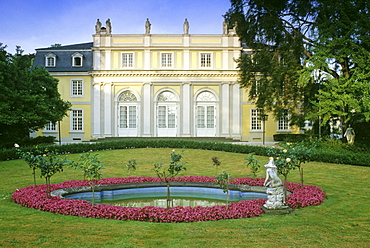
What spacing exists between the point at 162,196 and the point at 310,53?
1573 centimetres

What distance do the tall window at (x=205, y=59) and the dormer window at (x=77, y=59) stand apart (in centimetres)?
1225

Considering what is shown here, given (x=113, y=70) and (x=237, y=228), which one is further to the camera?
(x=113, y=70)

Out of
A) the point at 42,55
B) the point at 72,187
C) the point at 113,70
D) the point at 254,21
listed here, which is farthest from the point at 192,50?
the point at 72,187

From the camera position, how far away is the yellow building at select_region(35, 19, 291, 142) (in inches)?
1348

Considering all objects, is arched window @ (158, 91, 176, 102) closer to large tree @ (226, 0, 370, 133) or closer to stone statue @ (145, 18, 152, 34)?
stone statue @ (145, 18, 152, 34)

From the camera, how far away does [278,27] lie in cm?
2194

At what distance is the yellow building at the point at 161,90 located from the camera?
34250 mm

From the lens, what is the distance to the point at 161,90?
3450cm

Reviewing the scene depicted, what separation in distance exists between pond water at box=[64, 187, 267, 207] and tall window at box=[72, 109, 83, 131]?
2474 centimetres

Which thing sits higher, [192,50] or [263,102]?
[192,50]

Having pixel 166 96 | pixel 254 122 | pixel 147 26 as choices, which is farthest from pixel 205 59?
pixel 254 122

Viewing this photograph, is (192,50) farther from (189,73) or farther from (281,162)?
(281,162)

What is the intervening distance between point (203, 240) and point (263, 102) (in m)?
17.6

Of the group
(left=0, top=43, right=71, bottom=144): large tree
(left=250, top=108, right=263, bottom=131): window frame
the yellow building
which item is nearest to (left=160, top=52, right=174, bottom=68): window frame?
the yellow building
